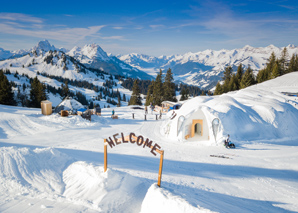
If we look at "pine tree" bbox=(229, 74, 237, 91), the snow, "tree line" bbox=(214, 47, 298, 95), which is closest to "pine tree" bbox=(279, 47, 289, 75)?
"tree line" bbox=(214, 47, 298, 95)

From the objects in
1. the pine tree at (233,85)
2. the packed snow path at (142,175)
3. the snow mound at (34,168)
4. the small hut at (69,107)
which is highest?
the pine tree at (233,85)

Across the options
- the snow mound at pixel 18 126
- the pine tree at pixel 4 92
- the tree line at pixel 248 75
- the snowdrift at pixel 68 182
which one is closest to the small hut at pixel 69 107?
the snow mound at pixel 18 126

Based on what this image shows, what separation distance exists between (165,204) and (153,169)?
4.62m

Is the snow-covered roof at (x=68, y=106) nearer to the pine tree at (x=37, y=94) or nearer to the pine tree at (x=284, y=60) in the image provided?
the pine tree at (x=37, y=94)

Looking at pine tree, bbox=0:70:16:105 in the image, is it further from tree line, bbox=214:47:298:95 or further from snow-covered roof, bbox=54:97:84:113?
tree line, bbox=214:47:298:95

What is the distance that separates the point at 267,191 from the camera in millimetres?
8156

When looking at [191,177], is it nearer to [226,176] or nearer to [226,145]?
[226,176]

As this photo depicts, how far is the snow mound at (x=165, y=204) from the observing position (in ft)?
15.7

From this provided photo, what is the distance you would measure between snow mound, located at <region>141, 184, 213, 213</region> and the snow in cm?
3

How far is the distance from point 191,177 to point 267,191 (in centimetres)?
370

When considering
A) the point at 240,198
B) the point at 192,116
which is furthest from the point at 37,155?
the point at 192,116

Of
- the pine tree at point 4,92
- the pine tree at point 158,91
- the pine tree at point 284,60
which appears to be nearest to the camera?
the pine tree at point 4,92

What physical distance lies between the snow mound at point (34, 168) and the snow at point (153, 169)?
1.4 inches

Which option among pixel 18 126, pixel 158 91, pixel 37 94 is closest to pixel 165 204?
pixel 18 126
